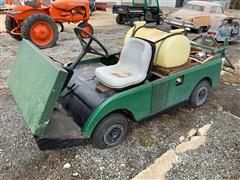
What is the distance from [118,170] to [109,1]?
17.1m

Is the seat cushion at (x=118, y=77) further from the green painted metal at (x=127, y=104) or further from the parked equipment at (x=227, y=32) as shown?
the parked equipment at (x=227, y=32)

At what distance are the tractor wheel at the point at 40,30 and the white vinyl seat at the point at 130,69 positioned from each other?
4064 mm

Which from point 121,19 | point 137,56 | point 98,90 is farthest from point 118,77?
point 121,19

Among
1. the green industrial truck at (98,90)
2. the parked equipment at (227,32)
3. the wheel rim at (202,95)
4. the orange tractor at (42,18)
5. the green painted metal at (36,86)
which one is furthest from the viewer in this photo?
the parked equipment at (227,32)

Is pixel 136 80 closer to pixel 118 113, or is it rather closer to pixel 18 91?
pixel 118 113

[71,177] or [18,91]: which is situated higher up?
[18,91]

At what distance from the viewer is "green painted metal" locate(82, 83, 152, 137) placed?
2523 mm

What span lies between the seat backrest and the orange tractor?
3798 mm

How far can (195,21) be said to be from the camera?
8938 mm

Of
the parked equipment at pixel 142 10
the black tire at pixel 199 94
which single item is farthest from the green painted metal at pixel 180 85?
the parked equipment at pixel 142 10

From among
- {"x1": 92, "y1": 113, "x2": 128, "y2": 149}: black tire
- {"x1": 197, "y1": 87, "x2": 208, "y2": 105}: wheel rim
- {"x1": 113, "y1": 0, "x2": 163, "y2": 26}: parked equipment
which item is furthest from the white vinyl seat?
{"x1": 113, "y1": 0, "x2": 163, "y2": 26}: parked equipment

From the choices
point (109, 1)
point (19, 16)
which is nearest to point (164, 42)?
point (19, 16)

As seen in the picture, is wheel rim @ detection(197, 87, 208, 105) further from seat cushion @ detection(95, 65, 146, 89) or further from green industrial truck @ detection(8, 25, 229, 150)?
seat cushion @ detection(95, 65, 146, 89)

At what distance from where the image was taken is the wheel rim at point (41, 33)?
253 inches
